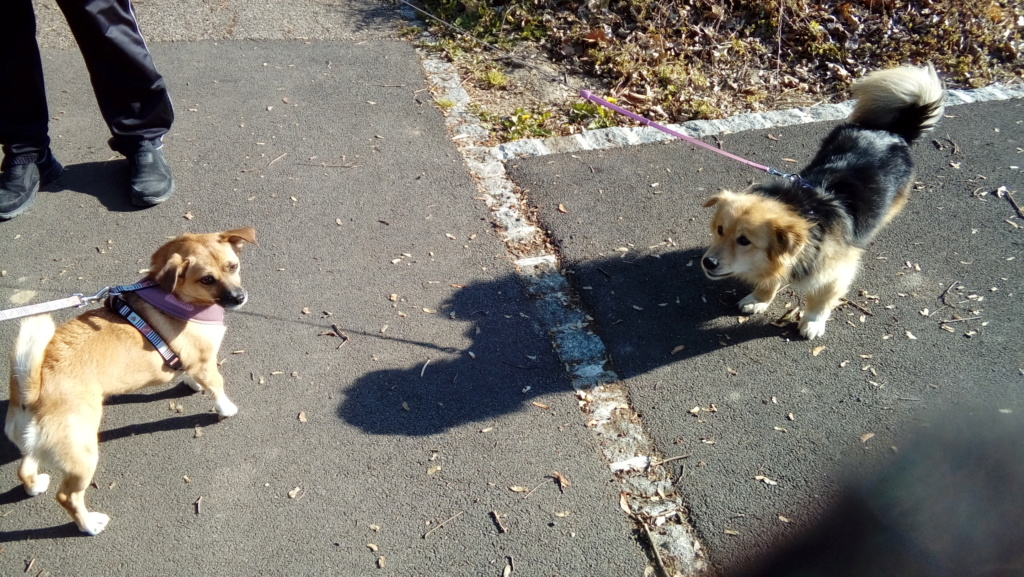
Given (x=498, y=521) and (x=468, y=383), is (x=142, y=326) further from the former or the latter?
(x=498, y=521)

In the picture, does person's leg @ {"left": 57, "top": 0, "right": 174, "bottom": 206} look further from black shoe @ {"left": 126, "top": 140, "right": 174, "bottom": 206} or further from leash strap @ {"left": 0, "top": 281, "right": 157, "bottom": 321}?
leash strap @ {"left": 0, "top": 281, "right": 157, "bottom": 321}

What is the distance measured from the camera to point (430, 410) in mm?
3699

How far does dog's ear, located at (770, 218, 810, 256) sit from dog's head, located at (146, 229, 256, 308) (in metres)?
2.91

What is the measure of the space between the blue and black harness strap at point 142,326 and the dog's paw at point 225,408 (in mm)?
409

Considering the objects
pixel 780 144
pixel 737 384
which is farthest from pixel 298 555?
pixel 780 144

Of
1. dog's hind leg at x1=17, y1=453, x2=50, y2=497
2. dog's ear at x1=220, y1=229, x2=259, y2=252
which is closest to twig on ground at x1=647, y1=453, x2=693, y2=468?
dog's ear at x1=220, y1=229, x2=259, y2=252

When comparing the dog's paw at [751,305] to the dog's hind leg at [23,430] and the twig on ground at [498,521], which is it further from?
the dog's hind leg at [23,430]

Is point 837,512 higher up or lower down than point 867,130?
lower down

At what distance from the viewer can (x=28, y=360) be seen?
2.73m

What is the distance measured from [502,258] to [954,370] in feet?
9.84

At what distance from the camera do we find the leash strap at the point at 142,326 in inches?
124

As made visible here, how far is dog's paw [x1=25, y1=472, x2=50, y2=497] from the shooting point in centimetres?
314

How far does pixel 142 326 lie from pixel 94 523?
957mm

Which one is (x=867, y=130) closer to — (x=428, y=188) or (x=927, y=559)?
(x=927, y=559)
